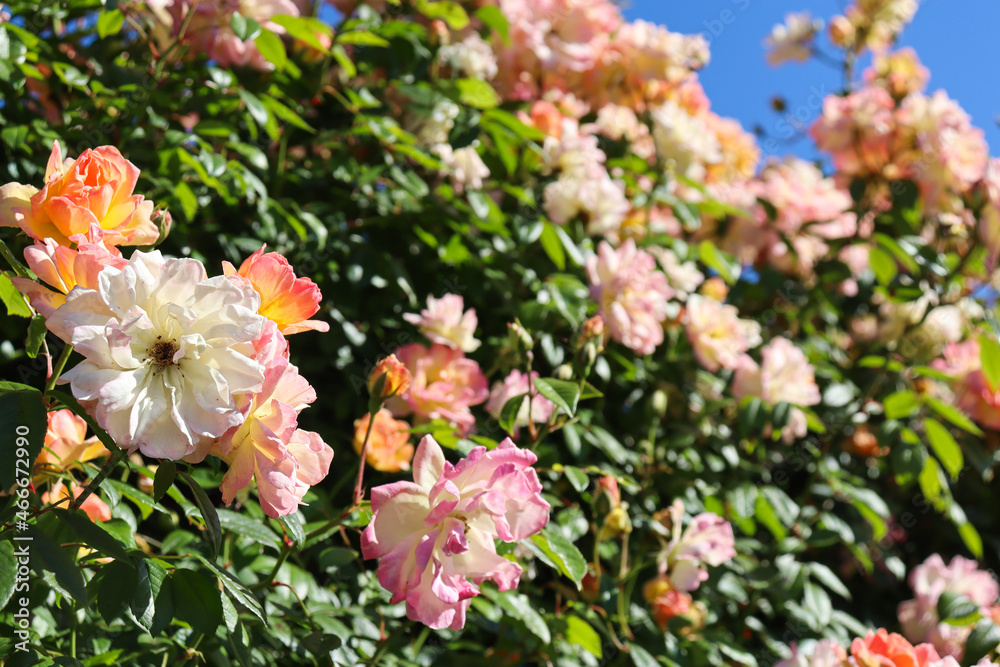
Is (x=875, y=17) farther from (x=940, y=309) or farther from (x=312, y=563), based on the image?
(x=312, y=563)

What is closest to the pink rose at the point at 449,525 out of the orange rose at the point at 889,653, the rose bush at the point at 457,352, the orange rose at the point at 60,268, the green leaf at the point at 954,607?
the rose bush at the point at 457,352

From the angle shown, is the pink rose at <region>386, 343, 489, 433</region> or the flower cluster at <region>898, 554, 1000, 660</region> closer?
the pink rose at <region>386, 343, 489, 433</region>

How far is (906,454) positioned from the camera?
1720 millimetres

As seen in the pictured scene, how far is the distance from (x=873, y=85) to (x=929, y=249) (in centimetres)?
114

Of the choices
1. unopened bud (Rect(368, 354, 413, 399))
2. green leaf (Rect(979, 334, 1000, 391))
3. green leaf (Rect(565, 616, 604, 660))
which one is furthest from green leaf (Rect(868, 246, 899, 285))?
unopened bud (Rect(368, 354, 413, 399))

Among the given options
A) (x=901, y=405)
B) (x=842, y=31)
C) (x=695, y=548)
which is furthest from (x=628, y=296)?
(x=842, y=31)

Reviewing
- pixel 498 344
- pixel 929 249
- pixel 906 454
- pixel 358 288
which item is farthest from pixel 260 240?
pixel 929 249

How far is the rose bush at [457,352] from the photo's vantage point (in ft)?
2.45

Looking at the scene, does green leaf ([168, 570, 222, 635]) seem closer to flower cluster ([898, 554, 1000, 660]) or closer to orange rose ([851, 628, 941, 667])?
orange rose ([851, 628, 941, 667])

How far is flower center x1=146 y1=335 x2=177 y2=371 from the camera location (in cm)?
72

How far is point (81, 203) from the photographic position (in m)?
0.79

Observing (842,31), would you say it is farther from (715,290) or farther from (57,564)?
(57,564)

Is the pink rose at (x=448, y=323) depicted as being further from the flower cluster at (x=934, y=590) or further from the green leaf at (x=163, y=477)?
the flower cluster at (x=934, y=590)

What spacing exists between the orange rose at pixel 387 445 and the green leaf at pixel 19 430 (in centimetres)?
56
